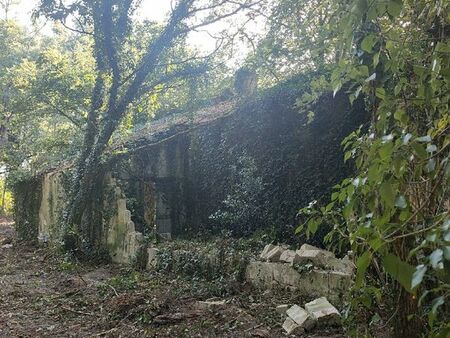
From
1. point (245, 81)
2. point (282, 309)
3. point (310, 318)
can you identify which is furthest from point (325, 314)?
point (245, 81)

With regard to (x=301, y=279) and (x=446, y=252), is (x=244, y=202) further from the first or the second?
(x=446, y=252)

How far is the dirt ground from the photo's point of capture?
173 inches

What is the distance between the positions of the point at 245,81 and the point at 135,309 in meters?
6.90

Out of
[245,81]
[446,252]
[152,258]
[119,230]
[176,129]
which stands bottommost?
[152,258]

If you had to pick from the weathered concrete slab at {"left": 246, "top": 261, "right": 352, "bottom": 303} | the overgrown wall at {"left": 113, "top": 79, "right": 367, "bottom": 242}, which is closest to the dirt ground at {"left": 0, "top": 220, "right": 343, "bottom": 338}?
the weathered concrete slab at {"left": 246, "top": 261, "right": 352, "bottom": 303}

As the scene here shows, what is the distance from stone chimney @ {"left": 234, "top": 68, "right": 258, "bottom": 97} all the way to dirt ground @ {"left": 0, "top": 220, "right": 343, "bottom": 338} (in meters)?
4.99

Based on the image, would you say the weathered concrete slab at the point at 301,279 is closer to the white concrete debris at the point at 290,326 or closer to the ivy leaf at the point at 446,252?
the white concrete debris at the point at 290,326

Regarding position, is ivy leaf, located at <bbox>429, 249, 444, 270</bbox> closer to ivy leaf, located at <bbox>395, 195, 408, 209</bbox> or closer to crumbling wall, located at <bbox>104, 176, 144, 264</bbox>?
ivy leaf, located at <bbox>395, 195, 408, 209</bbox>

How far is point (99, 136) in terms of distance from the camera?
9875 mm

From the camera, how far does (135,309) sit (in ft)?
16.1

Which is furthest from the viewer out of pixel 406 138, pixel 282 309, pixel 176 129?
pixel 176 129

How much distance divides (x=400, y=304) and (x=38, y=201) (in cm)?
1265

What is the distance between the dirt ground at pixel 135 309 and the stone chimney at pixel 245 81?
4.99 meters

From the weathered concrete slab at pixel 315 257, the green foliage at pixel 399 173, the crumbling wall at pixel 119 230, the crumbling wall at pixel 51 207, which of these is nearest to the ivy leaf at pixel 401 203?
the green foliage at pixel 399 173
